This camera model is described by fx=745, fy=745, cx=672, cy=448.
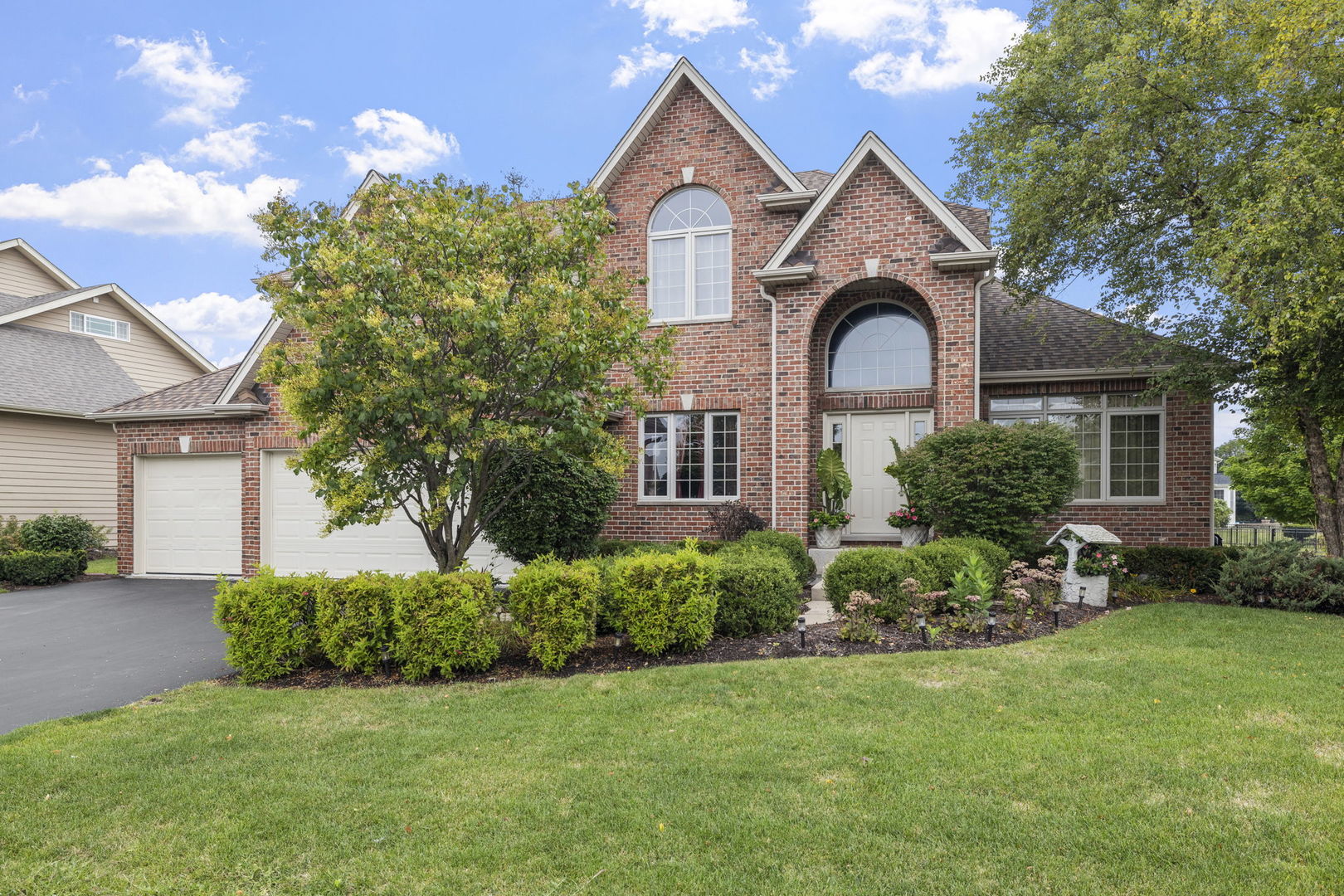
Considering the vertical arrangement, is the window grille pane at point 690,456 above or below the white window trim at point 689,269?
below

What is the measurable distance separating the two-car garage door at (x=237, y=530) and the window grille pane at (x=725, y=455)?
13.1 feet

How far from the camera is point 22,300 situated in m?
21.0

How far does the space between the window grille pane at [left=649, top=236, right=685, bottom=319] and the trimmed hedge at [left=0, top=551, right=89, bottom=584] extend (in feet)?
40.2

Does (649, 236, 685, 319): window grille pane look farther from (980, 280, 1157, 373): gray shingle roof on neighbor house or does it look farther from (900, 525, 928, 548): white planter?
(980, 280, 1157, 373): gray shingle roof on neighbor house

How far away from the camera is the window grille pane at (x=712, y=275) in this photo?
1323 cm

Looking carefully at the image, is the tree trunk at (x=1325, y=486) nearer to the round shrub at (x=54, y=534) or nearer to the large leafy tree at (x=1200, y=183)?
the large leafy tree at (x=1200, y=183)

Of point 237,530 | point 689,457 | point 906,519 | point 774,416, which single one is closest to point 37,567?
point 237,530

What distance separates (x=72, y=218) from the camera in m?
35.9

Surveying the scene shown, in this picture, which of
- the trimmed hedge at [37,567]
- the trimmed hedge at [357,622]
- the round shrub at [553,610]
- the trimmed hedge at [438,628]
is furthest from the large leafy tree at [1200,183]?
the trimmed hedge at [37,567]

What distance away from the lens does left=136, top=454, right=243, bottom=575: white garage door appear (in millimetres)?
13836

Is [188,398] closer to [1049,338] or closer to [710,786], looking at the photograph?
[710,786]

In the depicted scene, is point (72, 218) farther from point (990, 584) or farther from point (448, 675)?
point (990, 584)

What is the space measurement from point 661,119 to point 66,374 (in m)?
16.5

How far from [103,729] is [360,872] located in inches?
132
